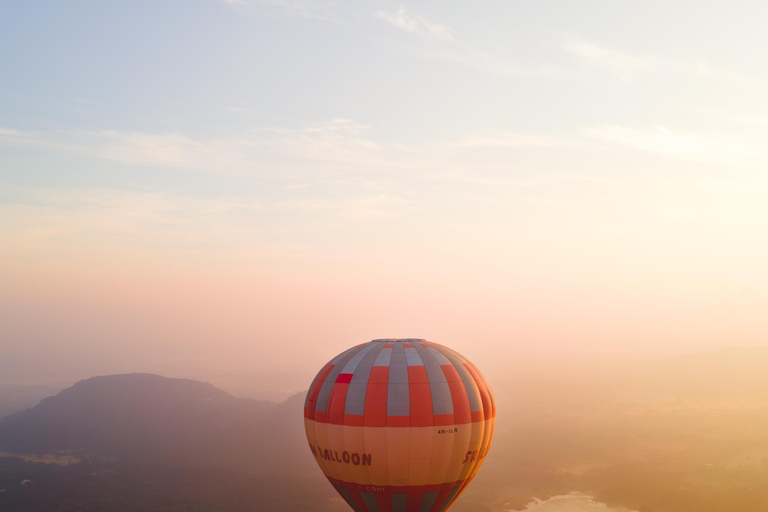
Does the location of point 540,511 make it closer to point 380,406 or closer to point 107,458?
point 380,406

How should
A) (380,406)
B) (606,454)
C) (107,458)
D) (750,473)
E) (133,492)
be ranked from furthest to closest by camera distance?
1. (107,458)
2. (606,454)
3. (750,473)
4. (133,492)
5. (380,406)

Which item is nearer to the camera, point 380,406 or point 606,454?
point 380,406

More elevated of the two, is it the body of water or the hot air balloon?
the hot air balloon

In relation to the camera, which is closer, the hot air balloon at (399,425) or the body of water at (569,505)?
the hot air balloon at (399,425)

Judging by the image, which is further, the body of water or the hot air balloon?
the body of water

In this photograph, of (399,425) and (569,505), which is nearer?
(399,425)

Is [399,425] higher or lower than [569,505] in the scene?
higher

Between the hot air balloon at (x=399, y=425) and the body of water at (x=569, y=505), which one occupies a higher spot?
the hot air balloon at (x=399, y=425)

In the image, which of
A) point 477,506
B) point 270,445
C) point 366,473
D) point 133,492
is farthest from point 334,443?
point 270,445
